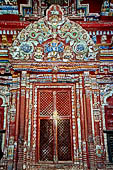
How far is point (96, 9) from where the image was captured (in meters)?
7.90

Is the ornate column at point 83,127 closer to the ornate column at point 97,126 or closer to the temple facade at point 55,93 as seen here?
the temple facade at point 55,93

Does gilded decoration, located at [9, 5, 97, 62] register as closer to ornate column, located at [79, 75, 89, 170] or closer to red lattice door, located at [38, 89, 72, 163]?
ornate column, located at [79, 75, 89, 170]

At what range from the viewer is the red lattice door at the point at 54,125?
597 cm

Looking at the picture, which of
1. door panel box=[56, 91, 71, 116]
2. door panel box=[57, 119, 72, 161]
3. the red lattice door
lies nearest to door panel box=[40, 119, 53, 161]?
the red lattice door

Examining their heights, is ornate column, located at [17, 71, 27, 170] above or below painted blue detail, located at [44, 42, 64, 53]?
below

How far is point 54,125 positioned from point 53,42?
2.59m

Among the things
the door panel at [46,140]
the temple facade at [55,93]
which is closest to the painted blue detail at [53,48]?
the temple facade at [55,93]

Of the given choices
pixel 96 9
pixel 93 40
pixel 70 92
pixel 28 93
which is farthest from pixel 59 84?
pixel 96 9

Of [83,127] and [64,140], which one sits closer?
[83,127]

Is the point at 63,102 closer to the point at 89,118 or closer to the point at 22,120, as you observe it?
the point at 89,118

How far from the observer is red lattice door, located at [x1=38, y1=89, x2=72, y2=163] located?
5969 millimetres

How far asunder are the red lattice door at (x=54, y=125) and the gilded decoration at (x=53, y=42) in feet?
3.69

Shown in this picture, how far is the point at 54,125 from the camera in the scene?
6242 mm

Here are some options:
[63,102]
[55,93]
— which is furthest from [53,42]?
[63,102]
